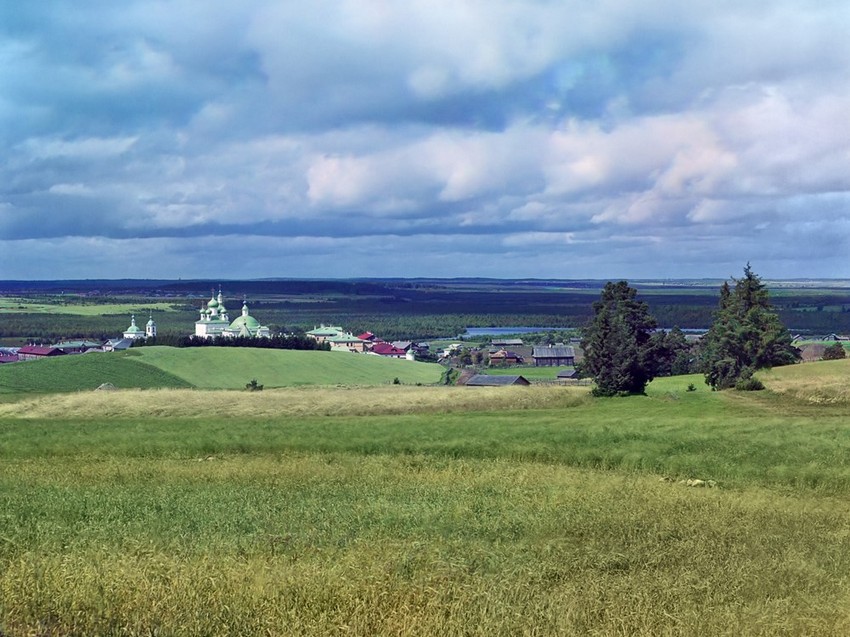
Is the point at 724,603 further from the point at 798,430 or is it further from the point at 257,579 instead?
the point at 798,430

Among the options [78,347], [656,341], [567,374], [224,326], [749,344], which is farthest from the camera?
[224,326]

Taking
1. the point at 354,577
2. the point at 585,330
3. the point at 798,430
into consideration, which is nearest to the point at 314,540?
the point at 354,577

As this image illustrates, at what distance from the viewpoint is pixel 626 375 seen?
2248 inches

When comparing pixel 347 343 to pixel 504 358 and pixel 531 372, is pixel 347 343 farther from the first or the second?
pixel 531 372

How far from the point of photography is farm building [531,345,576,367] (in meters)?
137

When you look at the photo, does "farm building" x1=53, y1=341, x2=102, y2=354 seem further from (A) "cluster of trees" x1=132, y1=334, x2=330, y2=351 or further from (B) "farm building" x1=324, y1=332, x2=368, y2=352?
(B) "farm building" x1=324, y1=332, x2=368, y2=352

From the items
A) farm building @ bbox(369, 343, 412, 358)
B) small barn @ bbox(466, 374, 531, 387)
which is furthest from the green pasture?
farm building @ bbox(369, 343, 412, 358)

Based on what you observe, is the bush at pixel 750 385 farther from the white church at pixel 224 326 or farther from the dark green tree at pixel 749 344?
the white church at pixel 224 326

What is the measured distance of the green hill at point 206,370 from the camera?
82.4 metres

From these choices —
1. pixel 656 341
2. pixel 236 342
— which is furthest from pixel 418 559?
pixel 236 342

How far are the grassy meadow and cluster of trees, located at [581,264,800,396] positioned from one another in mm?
25431

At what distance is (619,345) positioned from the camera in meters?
59.0

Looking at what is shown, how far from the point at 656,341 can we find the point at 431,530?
51.1m

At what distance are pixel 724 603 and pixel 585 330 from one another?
57001mm
